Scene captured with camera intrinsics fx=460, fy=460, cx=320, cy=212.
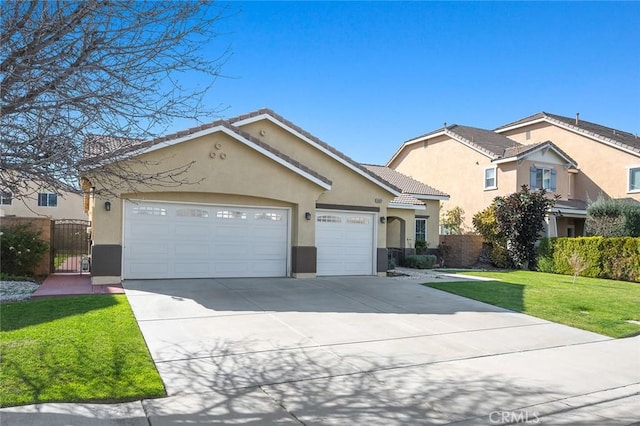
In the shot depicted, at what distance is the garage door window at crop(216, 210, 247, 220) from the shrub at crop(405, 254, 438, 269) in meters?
10.2

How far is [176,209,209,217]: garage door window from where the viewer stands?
1414 cm

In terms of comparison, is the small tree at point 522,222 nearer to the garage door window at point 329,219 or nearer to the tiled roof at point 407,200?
the tiled roof at point 407,200

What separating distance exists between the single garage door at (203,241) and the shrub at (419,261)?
8.66m

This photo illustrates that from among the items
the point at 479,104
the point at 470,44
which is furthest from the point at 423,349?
the point at 479,104

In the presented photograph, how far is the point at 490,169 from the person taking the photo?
1115 inches

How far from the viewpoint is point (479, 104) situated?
75.8 feet

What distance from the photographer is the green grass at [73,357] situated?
204 inches

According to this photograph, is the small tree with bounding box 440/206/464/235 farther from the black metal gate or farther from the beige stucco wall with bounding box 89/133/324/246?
the black metal gate

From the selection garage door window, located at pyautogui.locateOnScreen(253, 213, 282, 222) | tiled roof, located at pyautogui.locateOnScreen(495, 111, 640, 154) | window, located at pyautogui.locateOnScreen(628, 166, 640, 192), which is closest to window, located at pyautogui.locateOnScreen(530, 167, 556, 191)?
tiled roof, located at pyautogui.locateOnScreen(495, 111, 640, 154)

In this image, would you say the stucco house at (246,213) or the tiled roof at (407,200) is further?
the tiled roof at (407,200)

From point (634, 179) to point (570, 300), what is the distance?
19.7 metres

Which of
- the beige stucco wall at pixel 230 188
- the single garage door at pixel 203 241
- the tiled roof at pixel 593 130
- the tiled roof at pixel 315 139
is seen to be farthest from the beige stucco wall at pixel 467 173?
the single garage door at pixel 203 241

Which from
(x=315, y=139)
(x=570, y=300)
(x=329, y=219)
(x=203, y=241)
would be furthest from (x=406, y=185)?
(x=203, y=241)

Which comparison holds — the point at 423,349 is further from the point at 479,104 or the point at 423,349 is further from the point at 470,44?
the point at 479,104
